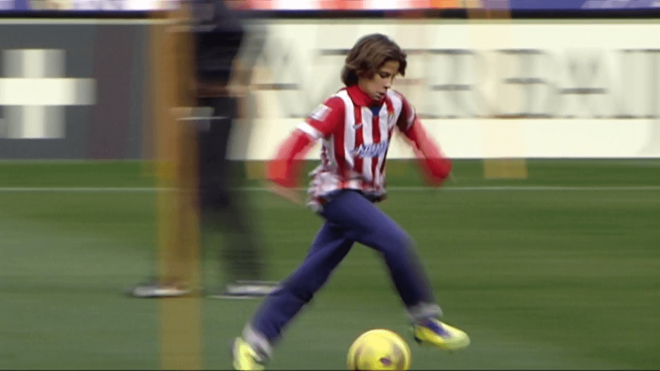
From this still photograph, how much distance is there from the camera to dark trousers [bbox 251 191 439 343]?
636 centimetres

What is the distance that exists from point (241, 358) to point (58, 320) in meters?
1.70

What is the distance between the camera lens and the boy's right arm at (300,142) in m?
6.14

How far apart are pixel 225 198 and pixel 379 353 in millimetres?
2293

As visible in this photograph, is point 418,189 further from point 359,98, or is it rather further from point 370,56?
point 370,56

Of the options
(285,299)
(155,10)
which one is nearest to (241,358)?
(285,299)

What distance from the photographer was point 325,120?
633cm

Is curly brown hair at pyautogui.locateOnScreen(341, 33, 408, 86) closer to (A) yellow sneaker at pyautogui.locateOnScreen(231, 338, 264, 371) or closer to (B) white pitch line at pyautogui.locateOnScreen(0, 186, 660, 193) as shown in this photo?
(A) yellow sneaker at pyautogui.locateOnScreen(231, 338, 264, 371)

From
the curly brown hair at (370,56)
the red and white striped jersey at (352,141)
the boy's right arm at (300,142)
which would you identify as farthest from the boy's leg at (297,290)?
the curly brown hair at (370,56)

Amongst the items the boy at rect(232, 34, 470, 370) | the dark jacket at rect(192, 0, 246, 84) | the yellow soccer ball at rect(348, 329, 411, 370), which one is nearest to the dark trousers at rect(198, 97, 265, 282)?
the dark jacket at rect(192, 0, 246, 84)

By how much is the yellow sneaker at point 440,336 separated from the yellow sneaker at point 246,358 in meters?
0.68

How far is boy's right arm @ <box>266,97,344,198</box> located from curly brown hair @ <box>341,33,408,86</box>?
0.14m

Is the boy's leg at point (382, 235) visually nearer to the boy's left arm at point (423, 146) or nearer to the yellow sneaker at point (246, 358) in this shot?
the boy's left arm at point (423, 146)

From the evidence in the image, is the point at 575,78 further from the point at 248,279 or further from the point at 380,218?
the point at 380,218

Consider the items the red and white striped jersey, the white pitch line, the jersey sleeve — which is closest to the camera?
the jersey sleeve
